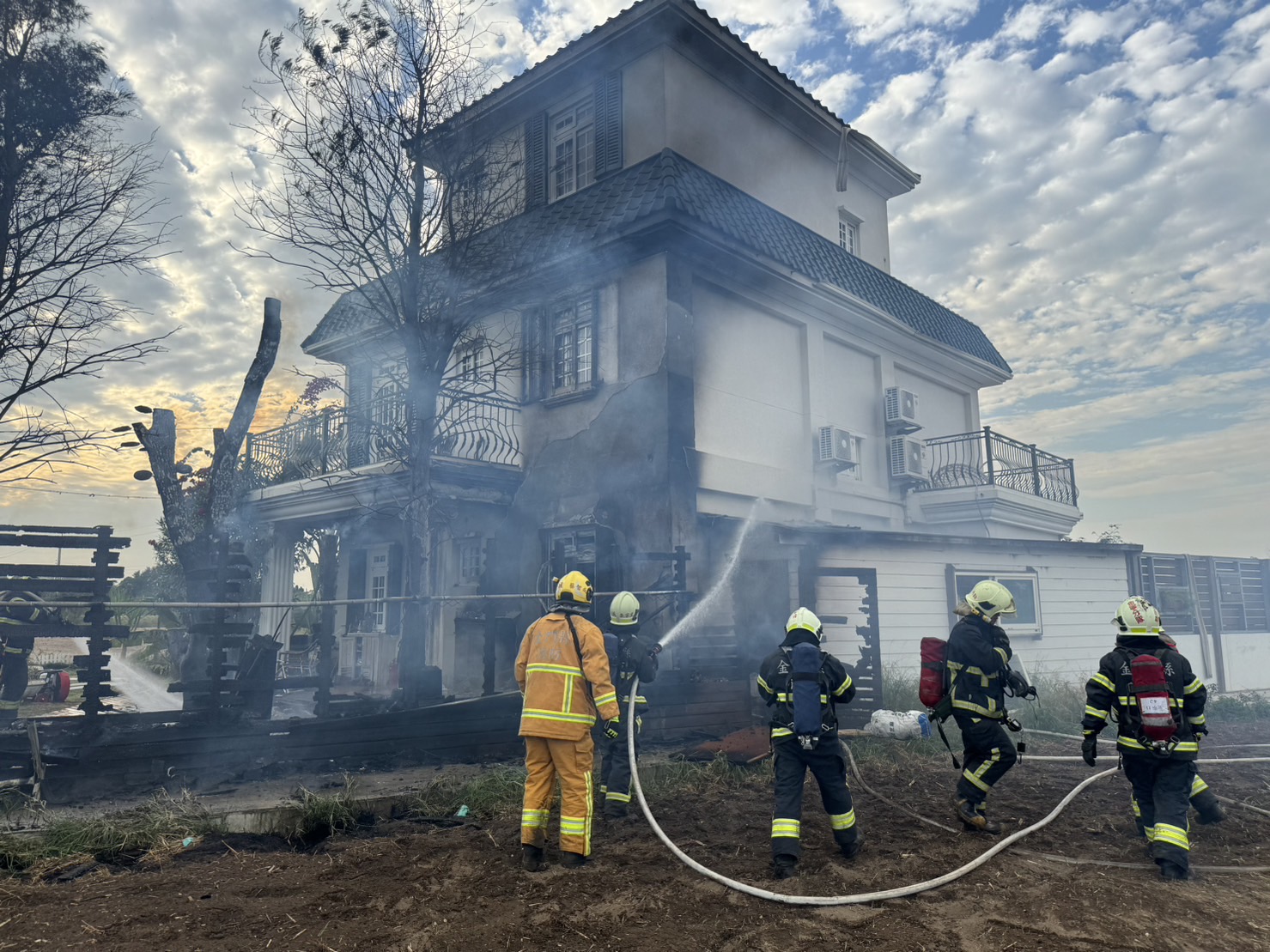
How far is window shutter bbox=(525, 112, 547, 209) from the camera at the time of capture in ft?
45.0

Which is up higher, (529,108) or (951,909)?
(529,108)

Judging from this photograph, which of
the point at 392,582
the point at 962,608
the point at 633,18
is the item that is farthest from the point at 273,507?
the point at 962,608

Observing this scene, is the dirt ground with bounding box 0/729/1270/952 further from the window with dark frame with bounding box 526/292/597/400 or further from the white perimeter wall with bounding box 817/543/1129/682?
the window with dark frame with bounding box 526/292/597/400

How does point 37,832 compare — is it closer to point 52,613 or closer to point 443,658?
point 52,613

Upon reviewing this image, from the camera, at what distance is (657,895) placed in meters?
4.73

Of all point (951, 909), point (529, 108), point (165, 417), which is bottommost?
point (951, 909)

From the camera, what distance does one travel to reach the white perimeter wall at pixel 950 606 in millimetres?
11781

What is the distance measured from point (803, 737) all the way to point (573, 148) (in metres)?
10.9

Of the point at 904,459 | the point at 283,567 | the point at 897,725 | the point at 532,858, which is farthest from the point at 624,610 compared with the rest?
the point at 283,567

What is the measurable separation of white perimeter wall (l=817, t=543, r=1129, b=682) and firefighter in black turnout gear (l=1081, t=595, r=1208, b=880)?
19.1 feet

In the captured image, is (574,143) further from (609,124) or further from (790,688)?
(790,688)

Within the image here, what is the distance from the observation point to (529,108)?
553 inches

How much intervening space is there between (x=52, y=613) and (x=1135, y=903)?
12121 mm

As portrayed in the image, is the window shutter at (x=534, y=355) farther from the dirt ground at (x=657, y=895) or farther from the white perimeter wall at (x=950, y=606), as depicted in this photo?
the dirt ground at (x=657, y=895)
